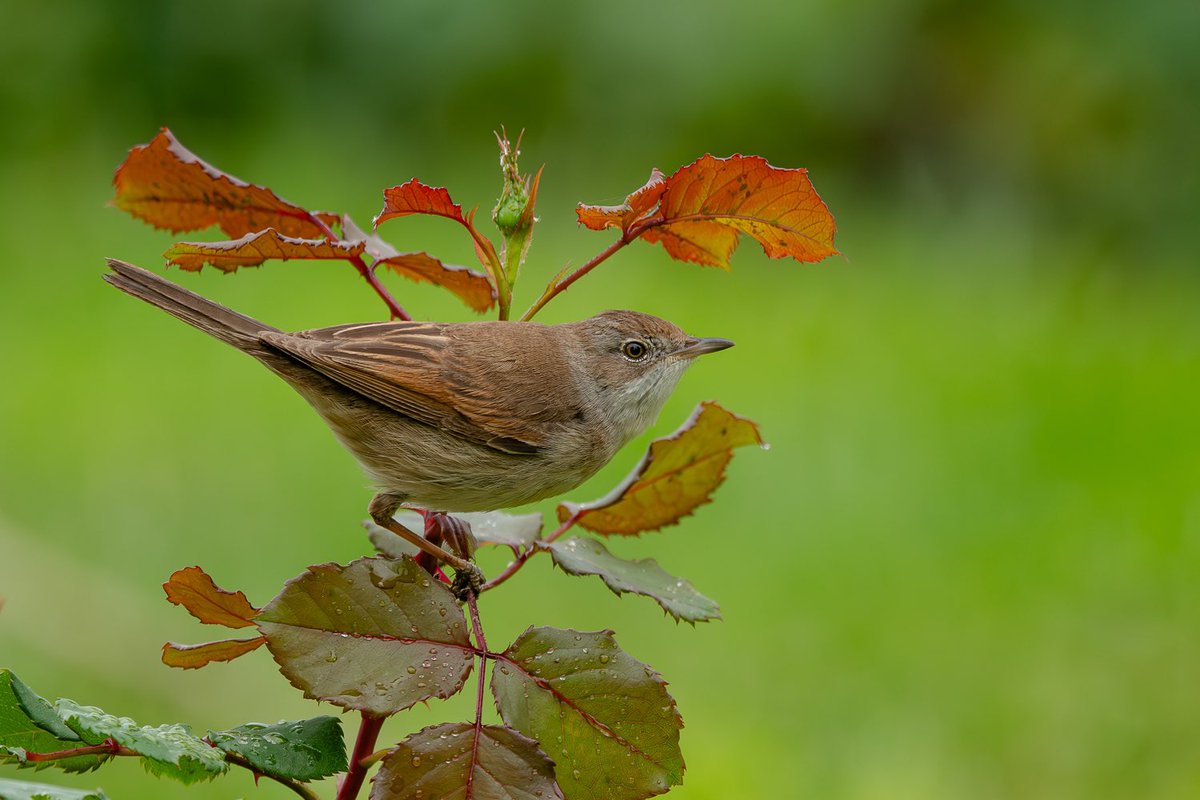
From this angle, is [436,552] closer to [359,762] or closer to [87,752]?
[359,762]

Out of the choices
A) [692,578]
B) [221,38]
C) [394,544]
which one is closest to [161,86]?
[221,38]

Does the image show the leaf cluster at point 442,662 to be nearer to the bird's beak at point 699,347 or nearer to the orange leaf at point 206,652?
the orange leaf at point 206,652

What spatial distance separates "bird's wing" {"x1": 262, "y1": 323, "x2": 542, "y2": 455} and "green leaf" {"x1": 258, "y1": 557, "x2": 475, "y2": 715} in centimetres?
119

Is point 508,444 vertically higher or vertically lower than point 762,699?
lower

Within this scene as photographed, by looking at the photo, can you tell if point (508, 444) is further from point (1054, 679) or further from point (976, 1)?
point (976, 1)

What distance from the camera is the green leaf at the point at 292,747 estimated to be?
4.50ft

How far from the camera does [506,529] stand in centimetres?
190

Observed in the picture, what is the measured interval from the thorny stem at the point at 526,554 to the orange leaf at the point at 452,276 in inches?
13.2

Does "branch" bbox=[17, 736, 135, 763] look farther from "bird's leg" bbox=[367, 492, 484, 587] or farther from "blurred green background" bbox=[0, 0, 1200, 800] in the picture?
"blurred green background" bbox=[0, 0, 1200, 800]

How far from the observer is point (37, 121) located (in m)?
7.46

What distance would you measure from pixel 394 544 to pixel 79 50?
672 cm

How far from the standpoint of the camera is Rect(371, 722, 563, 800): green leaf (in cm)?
134

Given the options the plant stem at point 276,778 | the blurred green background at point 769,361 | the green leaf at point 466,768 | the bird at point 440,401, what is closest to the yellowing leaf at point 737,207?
the green leaf at point 466,768

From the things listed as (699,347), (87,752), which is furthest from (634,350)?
(87,752)
